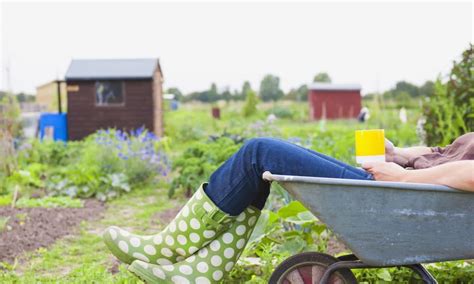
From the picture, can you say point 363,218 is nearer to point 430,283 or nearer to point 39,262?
point 430,283

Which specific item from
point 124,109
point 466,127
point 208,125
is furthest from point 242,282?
point 208,125

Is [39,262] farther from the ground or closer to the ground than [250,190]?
closer to the ground

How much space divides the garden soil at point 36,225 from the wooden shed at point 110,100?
7.66 m

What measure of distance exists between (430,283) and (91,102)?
12.0 meters

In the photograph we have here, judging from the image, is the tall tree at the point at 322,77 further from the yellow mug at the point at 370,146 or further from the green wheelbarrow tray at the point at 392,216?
the green wheelbarrow tray at the point at 392,216

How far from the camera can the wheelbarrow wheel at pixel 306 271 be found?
2326mm

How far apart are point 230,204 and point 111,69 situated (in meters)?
12.0

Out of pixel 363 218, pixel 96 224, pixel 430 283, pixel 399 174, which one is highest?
pixel 399 174

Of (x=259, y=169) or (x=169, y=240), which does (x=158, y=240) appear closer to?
(x=169, y=240)

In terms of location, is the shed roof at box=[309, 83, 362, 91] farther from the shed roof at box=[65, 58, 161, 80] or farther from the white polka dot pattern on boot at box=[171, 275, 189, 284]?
the white polka dot pattern on boot at box=[171, 275, 189, 284]

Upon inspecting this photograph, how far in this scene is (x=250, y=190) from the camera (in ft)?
7.64

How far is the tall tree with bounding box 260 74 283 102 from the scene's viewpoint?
46281 mm

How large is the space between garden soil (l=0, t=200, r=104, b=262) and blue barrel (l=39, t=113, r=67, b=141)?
7.76m

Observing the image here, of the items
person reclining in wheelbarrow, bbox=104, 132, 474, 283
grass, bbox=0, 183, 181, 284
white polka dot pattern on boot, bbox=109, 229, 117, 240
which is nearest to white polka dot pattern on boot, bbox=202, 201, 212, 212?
person reclining in wheelbarrow, bbox=104, 132, 474, 283
